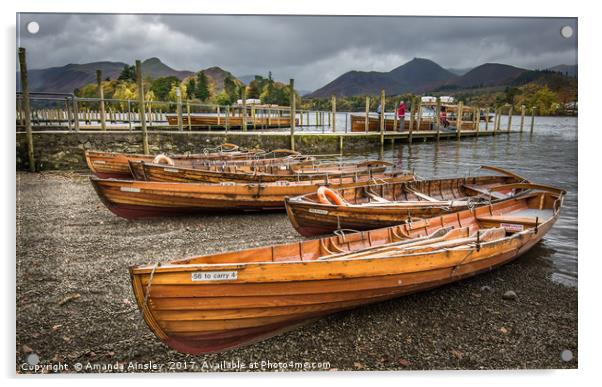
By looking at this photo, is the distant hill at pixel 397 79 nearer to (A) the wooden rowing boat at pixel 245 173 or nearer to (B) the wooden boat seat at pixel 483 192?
(B) the wooden boat seat at pixel 483 192

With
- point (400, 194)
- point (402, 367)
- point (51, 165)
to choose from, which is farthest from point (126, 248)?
point (51, 165)

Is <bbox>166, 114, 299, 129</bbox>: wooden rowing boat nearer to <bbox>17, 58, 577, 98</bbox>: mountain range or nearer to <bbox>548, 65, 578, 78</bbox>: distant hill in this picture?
<bbox>17, 58, 577, 98</bbox>: mountain range

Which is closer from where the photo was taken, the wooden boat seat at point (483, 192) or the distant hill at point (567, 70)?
the distant hill at point (567, 70)

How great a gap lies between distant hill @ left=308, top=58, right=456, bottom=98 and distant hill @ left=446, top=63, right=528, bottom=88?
219 mm

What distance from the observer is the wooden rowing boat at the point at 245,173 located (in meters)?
→ 8.38

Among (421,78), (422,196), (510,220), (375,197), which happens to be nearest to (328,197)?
(375,197)

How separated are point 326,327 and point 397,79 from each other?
358 cm

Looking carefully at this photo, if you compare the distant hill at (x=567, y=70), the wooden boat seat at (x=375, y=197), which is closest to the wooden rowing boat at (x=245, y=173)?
the wooden boat seat at (x=375, y=197)

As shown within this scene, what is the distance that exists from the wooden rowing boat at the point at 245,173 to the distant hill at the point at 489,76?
361 centimetres

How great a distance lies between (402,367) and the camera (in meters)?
3.41

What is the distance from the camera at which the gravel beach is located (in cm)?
341
